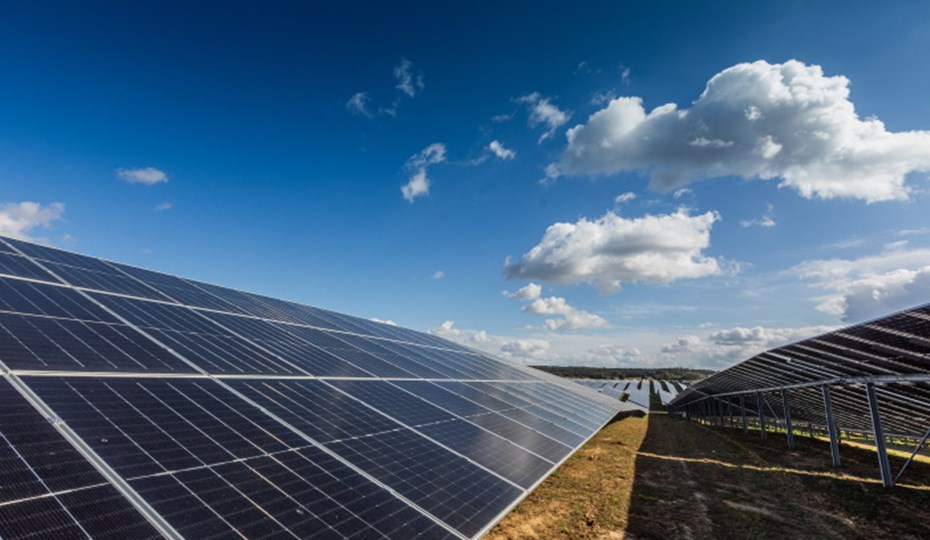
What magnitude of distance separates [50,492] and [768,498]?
2313 centimetres

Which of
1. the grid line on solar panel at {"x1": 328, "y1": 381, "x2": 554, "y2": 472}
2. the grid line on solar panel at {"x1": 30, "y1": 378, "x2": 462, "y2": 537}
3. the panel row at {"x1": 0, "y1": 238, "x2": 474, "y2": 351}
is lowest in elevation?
the grid line on solar panel at {"x1": 328, "y1": 381, "x2": 554, "y2": 472}

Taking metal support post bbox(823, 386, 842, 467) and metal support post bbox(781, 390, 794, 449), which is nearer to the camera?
metal support post bbox(823, 386, 842, 467)

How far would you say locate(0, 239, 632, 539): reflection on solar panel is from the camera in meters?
6.29

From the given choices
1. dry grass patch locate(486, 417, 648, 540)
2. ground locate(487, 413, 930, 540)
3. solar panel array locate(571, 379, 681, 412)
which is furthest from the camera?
solar panel array locate(571, 379, 681, 412)

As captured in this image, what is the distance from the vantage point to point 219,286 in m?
28.2

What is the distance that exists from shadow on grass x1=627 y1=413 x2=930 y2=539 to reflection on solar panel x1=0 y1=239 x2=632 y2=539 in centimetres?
413

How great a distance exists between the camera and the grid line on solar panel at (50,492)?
208 inches

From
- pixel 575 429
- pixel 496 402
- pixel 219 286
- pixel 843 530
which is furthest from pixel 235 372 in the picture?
pixel 843 530

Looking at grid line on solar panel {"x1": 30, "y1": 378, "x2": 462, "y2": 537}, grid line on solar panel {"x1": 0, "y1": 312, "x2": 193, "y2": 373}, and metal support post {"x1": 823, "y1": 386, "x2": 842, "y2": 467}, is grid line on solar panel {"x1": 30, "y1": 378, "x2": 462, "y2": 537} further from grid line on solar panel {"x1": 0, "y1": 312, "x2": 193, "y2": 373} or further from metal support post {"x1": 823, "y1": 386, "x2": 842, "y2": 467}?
metal support post {"x1": 823, "y1": 386, "x2": 842, "y2": 467}

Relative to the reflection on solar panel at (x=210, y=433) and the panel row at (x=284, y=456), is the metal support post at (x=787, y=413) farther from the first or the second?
the panel row at (x=284, y=456)

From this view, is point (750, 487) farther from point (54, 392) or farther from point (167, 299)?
point (167, 299)

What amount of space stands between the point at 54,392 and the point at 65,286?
9593 millimetres

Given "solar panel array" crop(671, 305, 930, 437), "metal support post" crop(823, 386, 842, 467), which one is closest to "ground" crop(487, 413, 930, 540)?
"metal support post" crop(823, 386, 842, 467)

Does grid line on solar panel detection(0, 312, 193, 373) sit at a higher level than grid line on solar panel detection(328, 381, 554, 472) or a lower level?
higher
